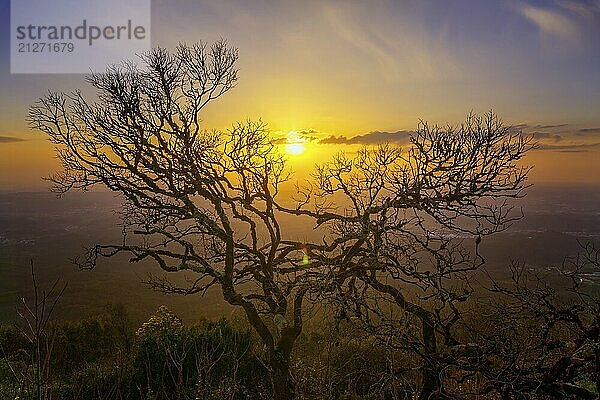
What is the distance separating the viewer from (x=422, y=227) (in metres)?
7.10

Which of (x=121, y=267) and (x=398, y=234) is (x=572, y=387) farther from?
(x=121, y=267)

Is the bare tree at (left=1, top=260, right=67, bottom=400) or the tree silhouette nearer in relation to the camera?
the bare tree at (left=1, top=260, right=67, bottom=400)

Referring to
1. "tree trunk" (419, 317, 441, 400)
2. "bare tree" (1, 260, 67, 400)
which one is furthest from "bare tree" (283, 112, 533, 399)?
"bare tree" (1, 260, 67, 400)

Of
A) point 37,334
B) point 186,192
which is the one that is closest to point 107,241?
point 186,192

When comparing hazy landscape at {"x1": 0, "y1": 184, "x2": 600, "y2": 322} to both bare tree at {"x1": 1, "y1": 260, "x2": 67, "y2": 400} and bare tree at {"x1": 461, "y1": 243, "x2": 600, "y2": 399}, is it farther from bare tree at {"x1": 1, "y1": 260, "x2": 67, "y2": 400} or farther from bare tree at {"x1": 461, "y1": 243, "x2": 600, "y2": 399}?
bare tree at {"x1": 1, "y1": 260, "x2": 67, "y2": 400}

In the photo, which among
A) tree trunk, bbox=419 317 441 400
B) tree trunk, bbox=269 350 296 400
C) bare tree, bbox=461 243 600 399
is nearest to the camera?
bare tree, bbox=461 243 600 399

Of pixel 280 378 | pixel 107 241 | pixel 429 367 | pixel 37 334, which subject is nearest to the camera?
pixel 37 334

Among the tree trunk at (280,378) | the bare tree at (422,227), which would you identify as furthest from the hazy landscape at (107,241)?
the tree trunk at (280,378)

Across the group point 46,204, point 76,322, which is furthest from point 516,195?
point 76,322

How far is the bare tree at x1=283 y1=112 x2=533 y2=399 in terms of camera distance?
6.52m

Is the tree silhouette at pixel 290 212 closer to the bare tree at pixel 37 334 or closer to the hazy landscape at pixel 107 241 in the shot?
the hazy landscape at pixel 107 241

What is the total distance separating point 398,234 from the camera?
23.6ft

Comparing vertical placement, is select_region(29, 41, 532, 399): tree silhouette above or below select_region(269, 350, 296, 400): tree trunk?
above

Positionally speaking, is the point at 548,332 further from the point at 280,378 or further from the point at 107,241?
the point at 107,241
